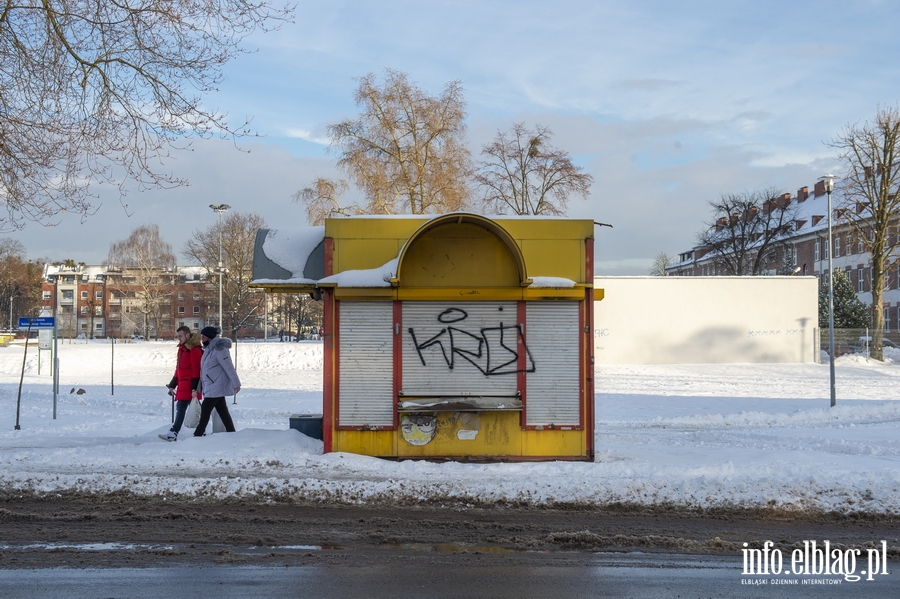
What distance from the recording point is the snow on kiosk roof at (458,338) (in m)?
9.77

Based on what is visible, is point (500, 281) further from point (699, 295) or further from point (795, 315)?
point (795, 315)

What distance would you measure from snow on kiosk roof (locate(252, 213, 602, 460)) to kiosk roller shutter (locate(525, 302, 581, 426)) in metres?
0.01

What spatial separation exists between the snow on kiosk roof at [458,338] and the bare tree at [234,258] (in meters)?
46.5

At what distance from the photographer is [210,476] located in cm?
876

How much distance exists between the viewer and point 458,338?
9.84 metres

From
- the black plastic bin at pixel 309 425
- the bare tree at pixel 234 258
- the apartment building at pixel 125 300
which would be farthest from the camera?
the apartment building at pixel 125 300

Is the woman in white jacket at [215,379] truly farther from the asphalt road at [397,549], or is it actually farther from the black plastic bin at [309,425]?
the asphalt road at [397,549]

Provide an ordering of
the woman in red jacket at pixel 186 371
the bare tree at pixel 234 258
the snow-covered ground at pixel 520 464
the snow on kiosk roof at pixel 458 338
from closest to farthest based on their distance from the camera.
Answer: the snow-covered ground at pixel 520 464
the snow on kiosk roof at pixel 458 338
the woman in red jacket at pixel 186 371
the bare tree at pixel 234 258

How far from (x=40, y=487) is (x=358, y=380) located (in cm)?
373

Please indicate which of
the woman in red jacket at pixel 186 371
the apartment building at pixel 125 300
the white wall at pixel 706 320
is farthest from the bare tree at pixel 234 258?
the woman in red jacket at pixel 186 371

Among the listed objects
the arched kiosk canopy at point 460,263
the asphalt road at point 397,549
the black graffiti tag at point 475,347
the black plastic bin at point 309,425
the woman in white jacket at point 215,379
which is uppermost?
the arched kiosk canopy at point 460,263

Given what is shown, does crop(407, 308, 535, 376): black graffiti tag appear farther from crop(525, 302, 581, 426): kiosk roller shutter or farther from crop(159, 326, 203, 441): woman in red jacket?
crop(159, 326, 203, 441): woman in red jacket

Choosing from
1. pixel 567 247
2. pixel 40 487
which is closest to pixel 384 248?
pixel 567 247

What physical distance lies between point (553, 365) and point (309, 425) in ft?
12.0
